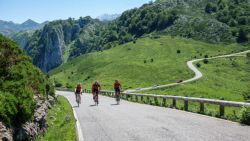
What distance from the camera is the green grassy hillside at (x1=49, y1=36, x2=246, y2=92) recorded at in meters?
99.1

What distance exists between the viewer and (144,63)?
118500 millimetres

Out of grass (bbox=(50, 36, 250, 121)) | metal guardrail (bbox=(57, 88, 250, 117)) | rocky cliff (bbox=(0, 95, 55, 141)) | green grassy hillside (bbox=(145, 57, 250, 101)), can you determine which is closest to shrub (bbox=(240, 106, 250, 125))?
metal guardrail (bbox=(57, 88, 250, 117))

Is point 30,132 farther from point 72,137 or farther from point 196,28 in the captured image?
point 196,28

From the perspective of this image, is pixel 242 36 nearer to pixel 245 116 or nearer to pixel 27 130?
pixel 245 116

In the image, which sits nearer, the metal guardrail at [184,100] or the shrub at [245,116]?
the shrub at [245,116]

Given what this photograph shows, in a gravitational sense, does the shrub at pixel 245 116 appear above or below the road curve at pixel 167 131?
above

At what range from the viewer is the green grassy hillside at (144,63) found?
9912 centimetres

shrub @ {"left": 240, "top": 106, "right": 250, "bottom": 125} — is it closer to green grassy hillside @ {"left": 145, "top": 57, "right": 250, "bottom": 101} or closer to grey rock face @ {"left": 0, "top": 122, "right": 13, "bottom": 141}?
grey rock face @ {"left": 0, "top": 122, "right": 13, "bottom": 141}

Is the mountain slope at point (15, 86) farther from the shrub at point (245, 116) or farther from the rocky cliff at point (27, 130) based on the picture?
the shrub at point (245, 116)

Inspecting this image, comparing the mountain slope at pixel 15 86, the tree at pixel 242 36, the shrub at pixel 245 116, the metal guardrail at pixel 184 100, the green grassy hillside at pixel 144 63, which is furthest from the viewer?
the tree at pixel 242 36

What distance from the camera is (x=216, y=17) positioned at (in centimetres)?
18412

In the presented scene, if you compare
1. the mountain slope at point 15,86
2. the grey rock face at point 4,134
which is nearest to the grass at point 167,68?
the mountain slope at point 15,86

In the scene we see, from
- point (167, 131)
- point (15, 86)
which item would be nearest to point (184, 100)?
point (167, 131)

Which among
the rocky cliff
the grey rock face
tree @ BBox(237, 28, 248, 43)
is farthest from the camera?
tree @ BBox(237, 28, 248, 43)
